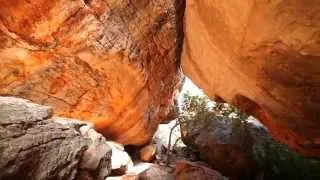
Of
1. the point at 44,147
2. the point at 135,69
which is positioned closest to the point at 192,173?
the point at 135,69

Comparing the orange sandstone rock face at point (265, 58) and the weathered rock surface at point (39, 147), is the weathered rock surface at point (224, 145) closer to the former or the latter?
the orange sandstone rock face at point (265, 58)

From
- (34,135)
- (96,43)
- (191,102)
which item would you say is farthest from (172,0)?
(191,102)

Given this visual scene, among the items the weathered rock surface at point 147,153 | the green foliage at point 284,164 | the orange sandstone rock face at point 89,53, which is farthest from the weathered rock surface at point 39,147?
the green foliage at point 284,164

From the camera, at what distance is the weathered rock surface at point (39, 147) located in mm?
5941

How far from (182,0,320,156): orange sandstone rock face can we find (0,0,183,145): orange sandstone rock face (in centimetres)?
153

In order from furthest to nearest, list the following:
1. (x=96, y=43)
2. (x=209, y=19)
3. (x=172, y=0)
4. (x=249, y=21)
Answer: (x=172, y=0) → (x=96, y=43) → (x=209, y=19) → (x=249, y=21)

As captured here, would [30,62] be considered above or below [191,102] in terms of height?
below

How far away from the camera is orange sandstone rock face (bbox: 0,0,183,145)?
29.0 feet

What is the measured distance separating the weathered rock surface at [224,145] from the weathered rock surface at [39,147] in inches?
312

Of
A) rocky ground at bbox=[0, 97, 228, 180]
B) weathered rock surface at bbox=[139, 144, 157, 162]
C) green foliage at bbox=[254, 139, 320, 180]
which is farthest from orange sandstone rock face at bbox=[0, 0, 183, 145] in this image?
green foliage at bbox=[254, 139, 320, 180]

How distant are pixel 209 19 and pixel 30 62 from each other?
5116 mm

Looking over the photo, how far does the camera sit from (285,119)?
25.2 feet

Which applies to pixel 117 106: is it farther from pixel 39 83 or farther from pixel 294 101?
pixel 294 101

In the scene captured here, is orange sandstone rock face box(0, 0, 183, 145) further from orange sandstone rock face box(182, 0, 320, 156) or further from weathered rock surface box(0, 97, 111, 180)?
weathered rock surface box(0, 97, 111, 180)
